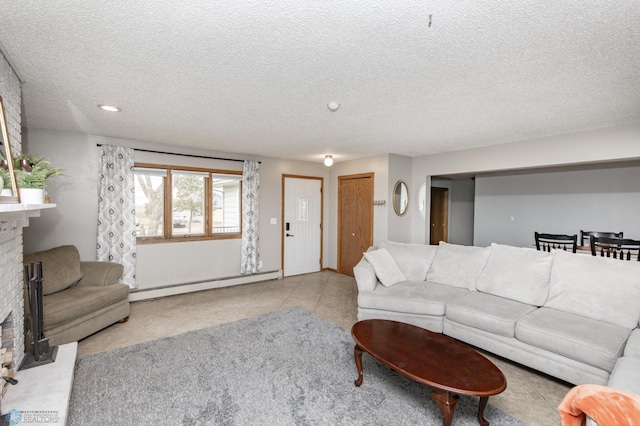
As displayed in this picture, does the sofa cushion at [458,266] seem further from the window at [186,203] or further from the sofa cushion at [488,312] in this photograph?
the window at [186,203]

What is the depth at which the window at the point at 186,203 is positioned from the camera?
15.3 ft

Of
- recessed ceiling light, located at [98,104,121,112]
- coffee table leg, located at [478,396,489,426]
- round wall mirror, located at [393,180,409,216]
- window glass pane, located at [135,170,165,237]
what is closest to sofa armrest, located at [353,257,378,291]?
coffee table leg, located at [478,396,489,426]

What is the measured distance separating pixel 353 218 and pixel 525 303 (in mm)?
3486

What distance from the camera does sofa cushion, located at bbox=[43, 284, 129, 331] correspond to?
9.39 ft

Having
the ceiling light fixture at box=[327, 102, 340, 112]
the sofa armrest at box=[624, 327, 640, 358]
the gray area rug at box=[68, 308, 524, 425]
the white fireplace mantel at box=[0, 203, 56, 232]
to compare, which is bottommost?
the gray area rug at box=[68, 308, 524, 425]

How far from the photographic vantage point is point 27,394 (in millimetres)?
1967

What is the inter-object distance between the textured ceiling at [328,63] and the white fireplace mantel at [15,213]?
0.97 m

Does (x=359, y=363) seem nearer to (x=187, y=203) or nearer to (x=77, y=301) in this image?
(x=77, y=301)

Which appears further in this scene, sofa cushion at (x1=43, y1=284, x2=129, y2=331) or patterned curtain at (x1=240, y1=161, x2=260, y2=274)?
patterned curtain at (x1=240, y1=161, x2=260, y2=274)

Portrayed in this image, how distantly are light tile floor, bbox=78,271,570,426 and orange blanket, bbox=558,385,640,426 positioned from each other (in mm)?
1185

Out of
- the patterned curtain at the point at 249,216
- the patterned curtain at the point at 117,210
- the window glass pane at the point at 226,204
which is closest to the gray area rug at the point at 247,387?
the patterned curtain at the point at 117,210

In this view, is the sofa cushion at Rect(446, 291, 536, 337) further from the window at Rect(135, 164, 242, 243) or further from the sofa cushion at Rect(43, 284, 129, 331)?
the window at Rect(135, 164, 242, 243)

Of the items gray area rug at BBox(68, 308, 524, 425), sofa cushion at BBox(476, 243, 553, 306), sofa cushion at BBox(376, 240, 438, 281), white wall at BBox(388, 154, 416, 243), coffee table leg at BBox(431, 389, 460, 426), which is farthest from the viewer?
white wall at BBox(388, 154, 416, 243)

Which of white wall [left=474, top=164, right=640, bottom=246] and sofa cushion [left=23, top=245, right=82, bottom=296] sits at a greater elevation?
white wall [left=474, top=164, right=640, bottom=246]
